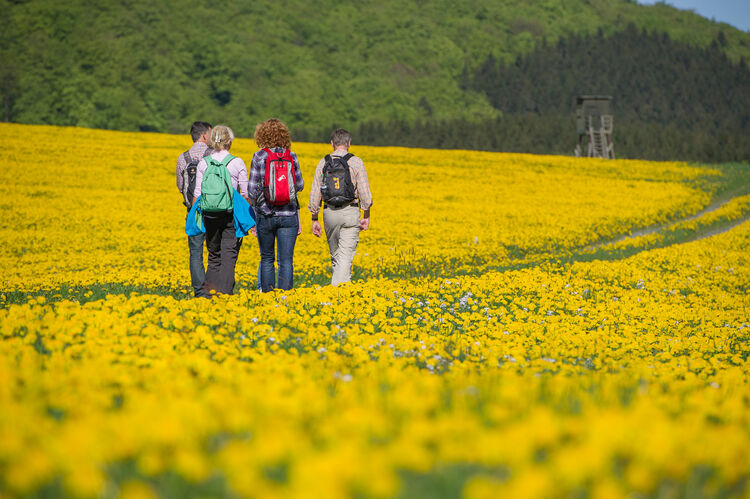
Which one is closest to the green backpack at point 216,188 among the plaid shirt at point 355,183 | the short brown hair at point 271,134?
the short brown hair at point 271,134

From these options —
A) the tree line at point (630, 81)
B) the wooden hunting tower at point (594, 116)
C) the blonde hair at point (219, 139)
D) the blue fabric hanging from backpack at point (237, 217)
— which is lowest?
the blue fabric hanging from backpack at point (237, 217)

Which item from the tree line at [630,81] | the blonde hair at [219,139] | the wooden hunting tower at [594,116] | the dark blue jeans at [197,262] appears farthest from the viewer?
the tree line at [630,81]

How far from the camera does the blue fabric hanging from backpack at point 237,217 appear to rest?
29.3 ft

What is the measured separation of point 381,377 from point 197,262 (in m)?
5.54

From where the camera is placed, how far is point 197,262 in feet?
30.8

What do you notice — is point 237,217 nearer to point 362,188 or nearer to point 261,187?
point 261,187

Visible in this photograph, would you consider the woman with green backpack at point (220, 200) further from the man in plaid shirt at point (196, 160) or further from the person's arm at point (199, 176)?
the man in plaid shirt at point (196, 160)

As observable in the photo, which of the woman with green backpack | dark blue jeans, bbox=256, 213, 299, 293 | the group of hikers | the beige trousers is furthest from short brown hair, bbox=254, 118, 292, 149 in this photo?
the beige trousers

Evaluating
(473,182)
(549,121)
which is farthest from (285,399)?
(549,121)

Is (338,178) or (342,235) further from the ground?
(338,178)

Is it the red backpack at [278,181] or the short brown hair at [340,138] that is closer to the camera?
the red backpack at [278,181]

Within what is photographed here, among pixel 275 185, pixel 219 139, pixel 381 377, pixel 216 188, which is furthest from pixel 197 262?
pixel 381 377

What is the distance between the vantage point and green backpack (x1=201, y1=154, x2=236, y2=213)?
8.74m

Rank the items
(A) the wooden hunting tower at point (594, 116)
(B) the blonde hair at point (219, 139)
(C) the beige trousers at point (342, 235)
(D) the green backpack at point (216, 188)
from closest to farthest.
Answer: (D) the green backpack at point (216, 188)
(B) the blonde hair at point (219, 139)
(C) the beige trousers at point (342, 235)
(A) the wooden hunting tower at point (594, 116)
